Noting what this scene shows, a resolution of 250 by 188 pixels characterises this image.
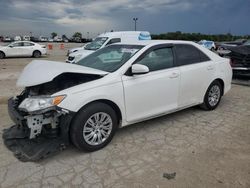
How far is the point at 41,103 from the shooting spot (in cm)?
300

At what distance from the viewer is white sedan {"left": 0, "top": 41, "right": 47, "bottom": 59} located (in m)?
17.8

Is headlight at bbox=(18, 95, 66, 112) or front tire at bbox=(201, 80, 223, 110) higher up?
headlight at bbox=(18, 95, 66, 112)

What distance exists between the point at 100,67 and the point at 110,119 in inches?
37.2

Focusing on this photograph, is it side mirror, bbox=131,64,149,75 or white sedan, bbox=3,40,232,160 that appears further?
side mirror, bbox=131,64,149,75

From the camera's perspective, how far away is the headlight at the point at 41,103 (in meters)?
2.97

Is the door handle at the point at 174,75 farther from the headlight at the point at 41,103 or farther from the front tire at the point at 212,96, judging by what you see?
the headlight at the point at 41,103

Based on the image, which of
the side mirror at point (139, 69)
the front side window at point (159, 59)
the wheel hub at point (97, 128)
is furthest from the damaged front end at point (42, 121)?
the front side window at point (159, 59)

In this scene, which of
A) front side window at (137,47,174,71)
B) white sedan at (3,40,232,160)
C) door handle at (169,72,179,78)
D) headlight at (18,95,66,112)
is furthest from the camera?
door handle at (169,72,179,78)

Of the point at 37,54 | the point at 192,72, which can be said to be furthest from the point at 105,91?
the point at 37,54

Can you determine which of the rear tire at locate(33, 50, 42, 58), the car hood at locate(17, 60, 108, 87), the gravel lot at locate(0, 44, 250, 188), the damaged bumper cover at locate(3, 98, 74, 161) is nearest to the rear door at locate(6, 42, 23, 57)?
the rear tire at locate(33, 50, 42, 58)

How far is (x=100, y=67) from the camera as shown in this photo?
391cm

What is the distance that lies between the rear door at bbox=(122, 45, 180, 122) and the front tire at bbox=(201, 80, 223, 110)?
1.06m

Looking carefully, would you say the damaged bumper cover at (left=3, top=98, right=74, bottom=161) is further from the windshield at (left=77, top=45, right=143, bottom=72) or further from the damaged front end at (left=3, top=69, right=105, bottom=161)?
the windshield at (left=77, top=45, right=143, bottom=72)

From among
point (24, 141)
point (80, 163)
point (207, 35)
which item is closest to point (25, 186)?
point (80, 163)
